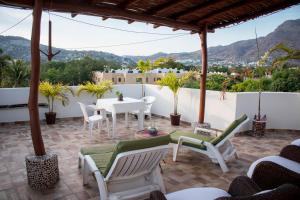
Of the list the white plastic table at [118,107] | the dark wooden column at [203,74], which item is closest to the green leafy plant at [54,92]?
the white plastic table at [118,107]

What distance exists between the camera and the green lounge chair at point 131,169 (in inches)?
113

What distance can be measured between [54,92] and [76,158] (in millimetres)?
3516

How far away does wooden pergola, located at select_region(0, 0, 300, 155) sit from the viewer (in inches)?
144

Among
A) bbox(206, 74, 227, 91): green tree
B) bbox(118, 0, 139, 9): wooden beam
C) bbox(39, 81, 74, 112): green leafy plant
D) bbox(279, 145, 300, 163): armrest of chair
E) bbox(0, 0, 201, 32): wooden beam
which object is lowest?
bbox(279, 145, 300, 163): armrest of chair

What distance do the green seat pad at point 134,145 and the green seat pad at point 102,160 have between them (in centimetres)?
19

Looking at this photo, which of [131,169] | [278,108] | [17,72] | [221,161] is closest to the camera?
[131,169]

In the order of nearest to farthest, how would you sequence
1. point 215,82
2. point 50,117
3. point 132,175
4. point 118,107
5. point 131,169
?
point 131,169 < point 132,175 < point 118,107 < point 50,117 < point 215,82

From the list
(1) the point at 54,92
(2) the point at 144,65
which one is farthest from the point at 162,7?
(1) the point at 54,92

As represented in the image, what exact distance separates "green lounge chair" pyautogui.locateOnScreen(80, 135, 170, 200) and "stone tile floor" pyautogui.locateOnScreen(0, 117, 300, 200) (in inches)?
19.1

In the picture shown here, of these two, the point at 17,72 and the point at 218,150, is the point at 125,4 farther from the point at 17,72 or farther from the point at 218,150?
the point at 17,72

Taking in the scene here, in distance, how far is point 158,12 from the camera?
19.0 ft

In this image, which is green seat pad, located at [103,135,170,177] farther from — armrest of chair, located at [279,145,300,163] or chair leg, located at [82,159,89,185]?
armrest of chair, located at [279,145,300,163]

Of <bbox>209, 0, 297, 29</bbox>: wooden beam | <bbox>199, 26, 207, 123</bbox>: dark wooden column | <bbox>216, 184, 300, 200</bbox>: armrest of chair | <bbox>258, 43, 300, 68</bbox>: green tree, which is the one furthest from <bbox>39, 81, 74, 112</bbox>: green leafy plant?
<bbox>216, 184, 300, 200</bbox>: armrest of chair

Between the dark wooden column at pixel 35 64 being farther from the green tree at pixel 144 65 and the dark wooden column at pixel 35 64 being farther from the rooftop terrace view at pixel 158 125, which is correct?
the green tree at pixel 144 65
